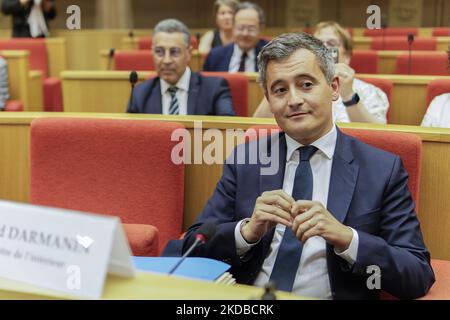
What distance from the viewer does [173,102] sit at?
3154 mm

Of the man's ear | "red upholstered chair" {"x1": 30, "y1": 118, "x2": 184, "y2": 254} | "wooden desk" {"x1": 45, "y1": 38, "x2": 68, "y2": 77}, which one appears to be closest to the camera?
the man's ear

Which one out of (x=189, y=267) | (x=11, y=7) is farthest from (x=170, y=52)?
(x=11, y=7)

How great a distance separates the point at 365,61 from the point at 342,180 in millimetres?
2852

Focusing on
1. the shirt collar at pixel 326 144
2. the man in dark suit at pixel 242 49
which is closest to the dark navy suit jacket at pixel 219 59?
the man in dark suit at pixel 242 49

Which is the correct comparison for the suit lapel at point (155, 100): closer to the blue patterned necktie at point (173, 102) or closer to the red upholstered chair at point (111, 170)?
the blue patterned necktie at point (173, 102)

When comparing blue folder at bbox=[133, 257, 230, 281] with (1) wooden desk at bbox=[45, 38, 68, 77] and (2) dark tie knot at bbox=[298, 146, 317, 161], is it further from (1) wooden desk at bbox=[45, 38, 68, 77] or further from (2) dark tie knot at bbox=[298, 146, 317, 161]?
(1) wooden desk at bbox=[45, 38, 68, 77]

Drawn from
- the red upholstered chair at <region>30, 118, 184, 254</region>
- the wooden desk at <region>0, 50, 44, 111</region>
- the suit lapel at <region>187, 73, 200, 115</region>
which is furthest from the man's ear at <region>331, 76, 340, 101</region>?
the wooden desk at <region>0, 50, 44, 111</region>

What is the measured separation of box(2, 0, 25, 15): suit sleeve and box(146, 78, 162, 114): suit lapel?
11.4 feet

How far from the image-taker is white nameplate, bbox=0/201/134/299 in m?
1.04

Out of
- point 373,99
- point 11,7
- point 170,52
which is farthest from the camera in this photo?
point 11,7

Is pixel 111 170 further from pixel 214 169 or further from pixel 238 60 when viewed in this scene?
pixel 238 60

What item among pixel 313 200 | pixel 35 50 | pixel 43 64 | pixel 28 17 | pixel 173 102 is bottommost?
pixel 313 200

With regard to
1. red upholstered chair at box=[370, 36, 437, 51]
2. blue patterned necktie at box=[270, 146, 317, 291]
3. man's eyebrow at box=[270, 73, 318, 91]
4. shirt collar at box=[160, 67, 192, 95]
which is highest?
red upholstered chair at box=[370, 36, 437, 51]
